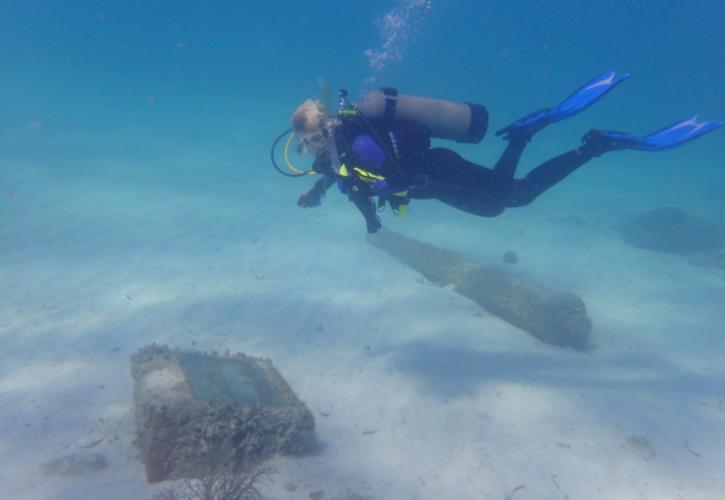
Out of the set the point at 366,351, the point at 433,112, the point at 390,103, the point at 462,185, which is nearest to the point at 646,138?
the point at 462,185

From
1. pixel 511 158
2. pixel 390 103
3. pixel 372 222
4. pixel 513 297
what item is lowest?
pixel 513 297

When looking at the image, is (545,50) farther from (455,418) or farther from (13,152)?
(455,418)

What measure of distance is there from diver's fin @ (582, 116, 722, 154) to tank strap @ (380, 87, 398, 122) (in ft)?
10.5

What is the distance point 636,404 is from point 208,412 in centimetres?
550

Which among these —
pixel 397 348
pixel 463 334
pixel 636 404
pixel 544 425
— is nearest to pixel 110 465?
pixel 397 348

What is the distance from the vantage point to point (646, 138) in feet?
21.3

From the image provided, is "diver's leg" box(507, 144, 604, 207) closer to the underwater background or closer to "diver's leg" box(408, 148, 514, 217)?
"diver's leg" box(408, 148, 514, 217)

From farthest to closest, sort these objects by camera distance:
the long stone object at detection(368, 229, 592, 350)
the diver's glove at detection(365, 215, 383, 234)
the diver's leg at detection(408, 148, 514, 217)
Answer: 1. the long stone object at detection(368, 229, 592, 350)
2. the diver's leg at detection(408, 148, 514, 217)
3. the diver's glove at detection(365, 215, 383, 234)

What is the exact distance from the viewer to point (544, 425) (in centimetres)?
523

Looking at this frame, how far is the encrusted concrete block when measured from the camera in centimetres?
379

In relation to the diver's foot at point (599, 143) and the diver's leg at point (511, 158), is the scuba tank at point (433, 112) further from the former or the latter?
the diver's foot at point (599, 143)

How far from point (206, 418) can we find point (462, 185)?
13.7 ft

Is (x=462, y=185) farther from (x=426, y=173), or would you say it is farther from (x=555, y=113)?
(x=555, y=113)

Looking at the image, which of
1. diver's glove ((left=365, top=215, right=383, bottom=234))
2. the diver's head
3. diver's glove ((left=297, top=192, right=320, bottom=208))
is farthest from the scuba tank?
diver's glove ((left=297, top=192, right=320, bottom=208))
